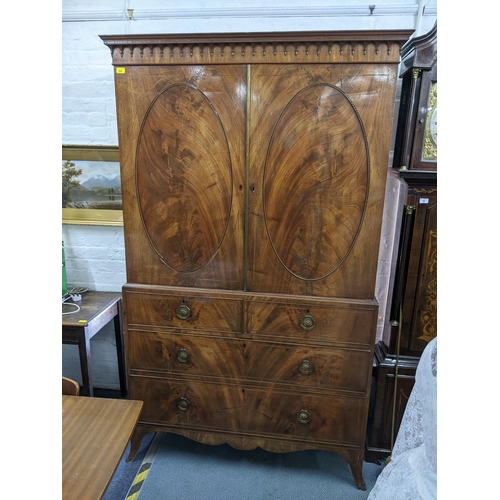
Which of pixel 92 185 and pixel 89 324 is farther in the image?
pixel 92 185

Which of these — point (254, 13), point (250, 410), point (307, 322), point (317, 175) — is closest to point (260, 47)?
point (317, 175)

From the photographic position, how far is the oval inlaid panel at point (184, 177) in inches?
61.9

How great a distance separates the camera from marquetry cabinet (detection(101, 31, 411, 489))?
4.90 feet

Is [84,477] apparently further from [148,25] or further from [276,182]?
[148,25]

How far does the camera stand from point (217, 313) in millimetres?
1758

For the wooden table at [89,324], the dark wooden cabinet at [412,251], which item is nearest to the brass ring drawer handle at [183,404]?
the wooden table at [89,324]

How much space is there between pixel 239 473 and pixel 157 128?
1847 mm

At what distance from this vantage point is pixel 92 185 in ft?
7.46

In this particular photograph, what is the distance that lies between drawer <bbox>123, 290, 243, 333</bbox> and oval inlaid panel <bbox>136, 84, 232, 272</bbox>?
17 centimetres

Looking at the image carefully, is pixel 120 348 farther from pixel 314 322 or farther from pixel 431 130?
pixel 431 130

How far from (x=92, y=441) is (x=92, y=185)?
5.43 feet

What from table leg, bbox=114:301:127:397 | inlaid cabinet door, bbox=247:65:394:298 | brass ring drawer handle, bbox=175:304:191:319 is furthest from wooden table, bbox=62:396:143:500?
table leg, bbox=114:301:127:397

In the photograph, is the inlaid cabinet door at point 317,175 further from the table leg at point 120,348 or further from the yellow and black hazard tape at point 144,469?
the yellow and black hazard tape at point 144,469
